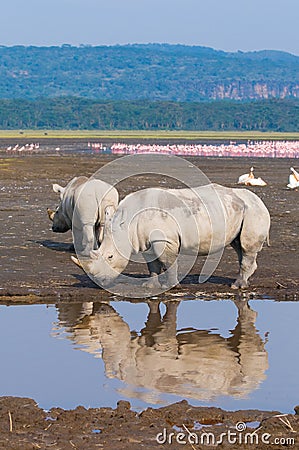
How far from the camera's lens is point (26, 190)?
33531mm

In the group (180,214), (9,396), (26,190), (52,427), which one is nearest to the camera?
(52,427)

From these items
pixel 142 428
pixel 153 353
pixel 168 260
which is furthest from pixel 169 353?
pixel 168 260

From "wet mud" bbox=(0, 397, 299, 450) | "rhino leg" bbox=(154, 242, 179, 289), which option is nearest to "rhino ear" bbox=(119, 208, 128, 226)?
"rhino leg" bbox=(154, 242, 179, 289)

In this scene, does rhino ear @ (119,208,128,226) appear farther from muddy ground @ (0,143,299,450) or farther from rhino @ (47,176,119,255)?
rhino @ (47,176,119,255)

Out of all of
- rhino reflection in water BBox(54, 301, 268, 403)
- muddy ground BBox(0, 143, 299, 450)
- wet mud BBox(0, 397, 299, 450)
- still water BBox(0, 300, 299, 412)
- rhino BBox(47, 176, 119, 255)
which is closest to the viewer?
wet mud BBox(0, 397, 299, 450)

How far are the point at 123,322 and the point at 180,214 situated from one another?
2.20m

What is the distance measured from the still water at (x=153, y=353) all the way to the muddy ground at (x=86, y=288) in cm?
48

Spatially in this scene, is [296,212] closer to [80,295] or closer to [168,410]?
[80,295]

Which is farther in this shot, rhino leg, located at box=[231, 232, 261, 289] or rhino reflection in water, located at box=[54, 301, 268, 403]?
→ rhino leg, located at box=[231, 232, 261, 289]

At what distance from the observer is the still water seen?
1046cm

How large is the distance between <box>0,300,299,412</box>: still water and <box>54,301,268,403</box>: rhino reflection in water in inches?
0.5

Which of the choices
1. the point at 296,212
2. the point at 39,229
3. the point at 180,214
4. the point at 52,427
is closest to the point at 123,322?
the point at 180,214

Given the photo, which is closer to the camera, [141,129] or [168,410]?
[168,410]

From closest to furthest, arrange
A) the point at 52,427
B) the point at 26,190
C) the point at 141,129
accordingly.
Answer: the point at 52,427 < the point at 26,190 < the point at 141,129
